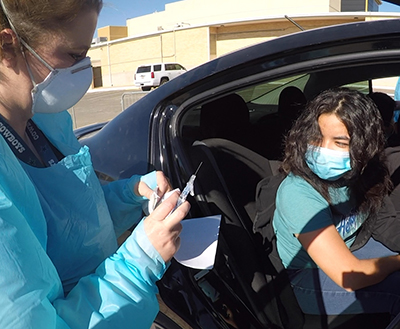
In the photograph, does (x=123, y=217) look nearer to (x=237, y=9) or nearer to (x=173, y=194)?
(x=173, y=194)

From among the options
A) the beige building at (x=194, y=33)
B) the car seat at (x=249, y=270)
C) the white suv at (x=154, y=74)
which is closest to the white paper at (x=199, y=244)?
the car seat at (x=249, y=270)

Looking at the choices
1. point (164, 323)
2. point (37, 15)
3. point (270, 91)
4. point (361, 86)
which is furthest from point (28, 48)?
point (361, 86)

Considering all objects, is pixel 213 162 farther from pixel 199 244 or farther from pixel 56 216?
pixel 56 216

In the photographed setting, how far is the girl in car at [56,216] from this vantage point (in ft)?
2.35

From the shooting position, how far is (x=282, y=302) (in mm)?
1706

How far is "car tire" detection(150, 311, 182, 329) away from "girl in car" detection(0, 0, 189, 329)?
0.28 m

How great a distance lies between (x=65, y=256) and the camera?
3.13 feet

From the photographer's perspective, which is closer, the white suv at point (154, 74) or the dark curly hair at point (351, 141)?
the dark curly hair at point (351, 141)

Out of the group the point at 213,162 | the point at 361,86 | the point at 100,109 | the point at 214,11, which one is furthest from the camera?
the point at 214,11

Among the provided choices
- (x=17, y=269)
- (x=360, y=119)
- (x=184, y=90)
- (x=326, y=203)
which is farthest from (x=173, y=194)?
(x=360, y=119)

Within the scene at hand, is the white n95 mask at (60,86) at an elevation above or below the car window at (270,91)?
above

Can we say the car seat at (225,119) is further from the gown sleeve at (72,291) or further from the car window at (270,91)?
the gown sleeve at (72,291)

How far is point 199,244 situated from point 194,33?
29.0 metres

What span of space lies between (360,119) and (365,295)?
78 centimetres
